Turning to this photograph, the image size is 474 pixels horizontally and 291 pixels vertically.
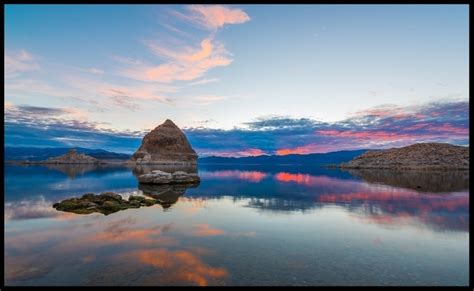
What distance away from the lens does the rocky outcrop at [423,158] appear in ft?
423

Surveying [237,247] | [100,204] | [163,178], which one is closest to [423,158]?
[163,178]

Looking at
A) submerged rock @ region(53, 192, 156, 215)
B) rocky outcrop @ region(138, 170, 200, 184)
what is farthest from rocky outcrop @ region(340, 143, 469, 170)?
submerged rock @ region(53, 192, 156, 215)

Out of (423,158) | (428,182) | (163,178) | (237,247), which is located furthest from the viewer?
(423,158)

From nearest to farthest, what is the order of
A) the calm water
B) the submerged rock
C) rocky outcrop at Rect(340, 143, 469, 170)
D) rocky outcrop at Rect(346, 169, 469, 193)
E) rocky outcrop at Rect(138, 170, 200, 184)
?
1. the calm water
2. the submerged rock
3. rocky outcrop at Rect(346, 169, 469, 193)
4. rocky outcrop at Rect(138, 170, 200, 184)
5. rocky outcrop at Rect(340, 143, 469, 170)

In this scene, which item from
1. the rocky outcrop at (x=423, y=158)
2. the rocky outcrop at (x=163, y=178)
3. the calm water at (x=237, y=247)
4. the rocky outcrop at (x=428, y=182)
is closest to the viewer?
the calm water at (x=237, y=247)

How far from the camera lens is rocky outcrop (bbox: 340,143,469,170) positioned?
129 metres

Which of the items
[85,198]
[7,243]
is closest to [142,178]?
[85,198]

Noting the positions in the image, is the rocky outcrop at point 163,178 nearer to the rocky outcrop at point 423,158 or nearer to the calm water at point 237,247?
the calm water at point 237,247

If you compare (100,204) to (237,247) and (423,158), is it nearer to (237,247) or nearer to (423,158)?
(237,247)

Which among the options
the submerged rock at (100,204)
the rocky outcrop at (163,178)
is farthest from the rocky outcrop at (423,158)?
the submerged rock at (100,204)

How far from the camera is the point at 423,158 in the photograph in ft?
454

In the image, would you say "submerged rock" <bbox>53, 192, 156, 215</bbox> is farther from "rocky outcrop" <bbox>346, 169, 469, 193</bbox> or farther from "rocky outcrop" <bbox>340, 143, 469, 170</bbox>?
"rocky outcrop" <bbox>340, 143, 469, 170</bbox>

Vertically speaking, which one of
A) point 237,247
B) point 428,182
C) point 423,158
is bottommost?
point 237,247

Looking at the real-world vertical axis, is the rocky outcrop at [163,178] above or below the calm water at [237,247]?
above
